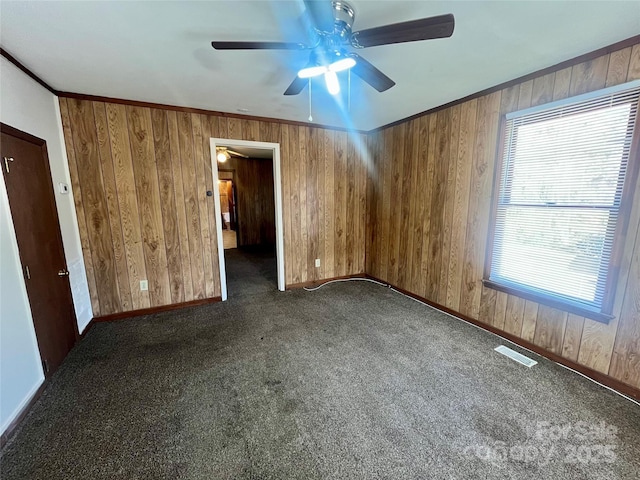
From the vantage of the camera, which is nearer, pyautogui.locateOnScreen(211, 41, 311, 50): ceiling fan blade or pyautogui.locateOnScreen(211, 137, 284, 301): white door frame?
pyautogui.locateOnScreen(211, 41, 311, 50): ceiling fan blade

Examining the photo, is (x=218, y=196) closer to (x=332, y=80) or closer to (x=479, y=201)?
(x=332, y=80)

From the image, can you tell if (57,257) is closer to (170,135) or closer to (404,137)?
(170,135)

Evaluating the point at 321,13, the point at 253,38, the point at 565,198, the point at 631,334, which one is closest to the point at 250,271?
the point at 253,38

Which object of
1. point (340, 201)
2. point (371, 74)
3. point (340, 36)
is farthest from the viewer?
point (340, 201)

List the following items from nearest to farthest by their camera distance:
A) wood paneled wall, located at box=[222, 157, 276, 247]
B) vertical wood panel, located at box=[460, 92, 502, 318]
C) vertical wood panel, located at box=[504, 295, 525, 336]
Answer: vertical wood panel, located at box=[504, 295, 525, 336], vertical wood panel, located at box=[460, 92, 502, 318], wood paneled wall, located at box=[222, 157, 276, 247]

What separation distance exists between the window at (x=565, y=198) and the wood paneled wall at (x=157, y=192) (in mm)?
2407

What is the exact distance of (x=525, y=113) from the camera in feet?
7.48

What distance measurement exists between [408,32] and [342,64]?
38 cm

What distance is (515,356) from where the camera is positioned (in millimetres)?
2307

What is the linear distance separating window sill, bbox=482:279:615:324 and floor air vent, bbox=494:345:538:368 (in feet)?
1.62

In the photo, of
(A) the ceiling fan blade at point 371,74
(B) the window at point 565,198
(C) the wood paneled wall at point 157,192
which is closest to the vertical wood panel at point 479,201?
(B) the window at point 565,198

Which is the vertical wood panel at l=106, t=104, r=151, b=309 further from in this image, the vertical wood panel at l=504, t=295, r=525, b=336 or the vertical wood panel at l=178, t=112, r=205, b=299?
the vertical wood panel at l=504, t=295, r=525, b=336

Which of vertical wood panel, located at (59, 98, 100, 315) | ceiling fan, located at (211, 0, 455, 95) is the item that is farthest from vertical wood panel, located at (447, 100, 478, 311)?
vertical wood panel, located at (59, 98, 100, 315)

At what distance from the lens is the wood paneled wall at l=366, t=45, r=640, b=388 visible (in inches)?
73.5
